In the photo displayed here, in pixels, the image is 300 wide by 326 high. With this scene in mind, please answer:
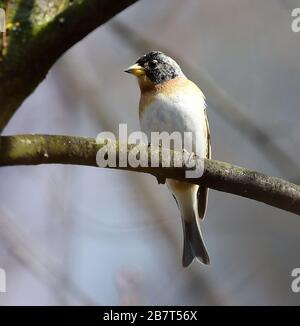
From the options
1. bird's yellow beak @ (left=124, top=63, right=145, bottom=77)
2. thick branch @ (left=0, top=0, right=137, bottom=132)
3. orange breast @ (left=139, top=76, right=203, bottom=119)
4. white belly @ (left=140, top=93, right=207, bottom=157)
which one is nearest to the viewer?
thick branch @ (left=0, top=0, right=137, bottom=132)

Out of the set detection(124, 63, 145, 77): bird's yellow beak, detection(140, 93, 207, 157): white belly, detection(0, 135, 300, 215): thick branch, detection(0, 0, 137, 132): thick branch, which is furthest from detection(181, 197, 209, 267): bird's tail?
detection(0, 0, 137, 132): thick branch

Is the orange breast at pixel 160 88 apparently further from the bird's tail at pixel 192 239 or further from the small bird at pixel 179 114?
the bird's tail at pixel 192 239

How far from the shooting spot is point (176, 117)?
387 centimetres

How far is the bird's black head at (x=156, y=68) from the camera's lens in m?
4.19

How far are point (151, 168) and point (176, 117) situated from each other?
143cm

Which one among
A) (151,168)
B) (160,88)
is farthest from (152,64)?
(151,168)

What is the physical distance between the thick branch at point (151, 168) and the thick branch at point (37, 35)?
14 centimetres

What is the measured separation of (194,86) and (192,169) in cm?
176

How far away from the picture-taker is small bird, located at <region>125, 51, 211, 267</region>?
388 centimetres

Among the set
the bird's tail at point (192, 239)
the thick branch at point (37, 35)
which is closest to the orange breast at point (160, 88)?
the bird's tail at point (192, 239)

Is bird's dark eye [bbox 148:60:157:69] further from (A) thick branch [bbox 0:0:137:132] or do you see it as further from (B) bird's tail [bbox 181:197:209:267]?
(A) thick branch [bbox 0:0:137:132]

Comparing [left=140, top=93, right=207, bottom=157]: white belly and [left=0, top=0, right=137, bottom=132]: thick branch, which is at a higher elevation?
[left=140, top=93, right=207, bottom=157]: white belly
